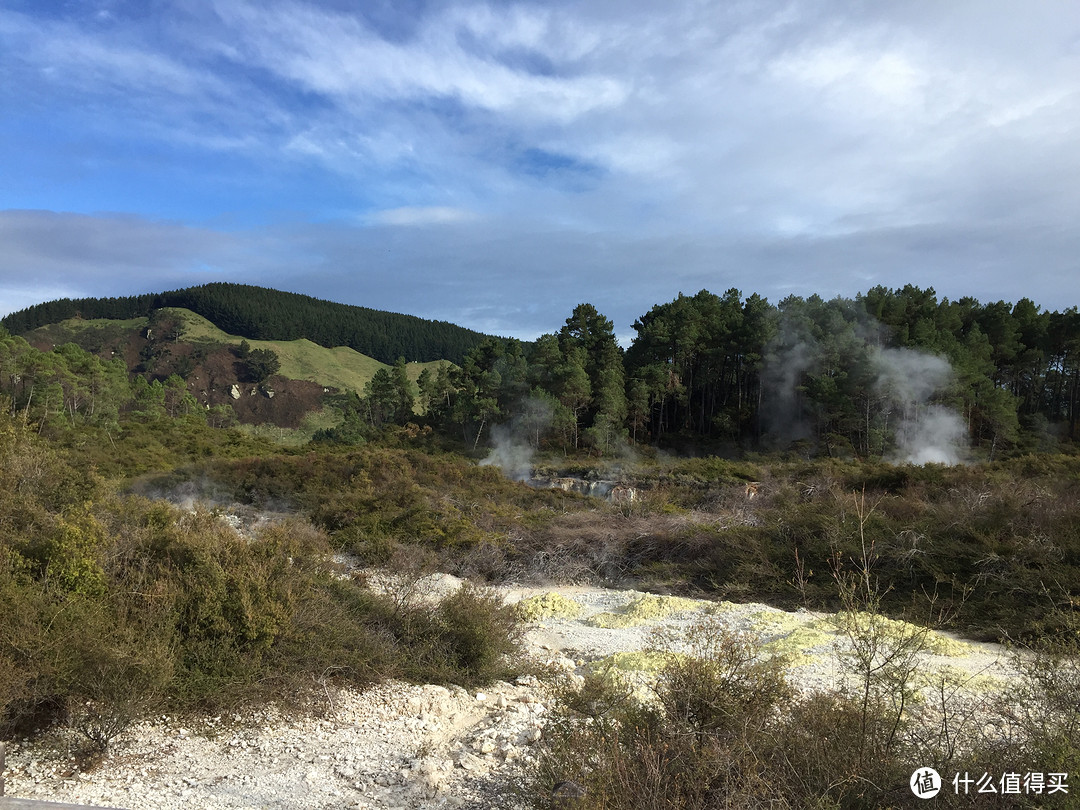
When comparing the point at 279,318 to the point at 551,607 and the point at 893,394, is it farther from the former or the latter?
the point at 551,607

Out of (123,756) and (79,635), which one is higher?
(79,635)

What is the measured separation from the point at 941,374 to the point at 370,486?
29.3 m

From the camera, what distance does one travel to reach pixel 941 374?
32.8m

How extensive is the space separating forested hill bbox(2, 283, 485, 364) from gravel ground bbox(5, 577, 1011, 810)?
102418 mm

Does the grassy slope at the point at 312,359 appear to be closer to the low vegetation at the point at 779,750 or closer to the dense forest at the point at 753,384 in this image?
the dense forest at the point at 753,384

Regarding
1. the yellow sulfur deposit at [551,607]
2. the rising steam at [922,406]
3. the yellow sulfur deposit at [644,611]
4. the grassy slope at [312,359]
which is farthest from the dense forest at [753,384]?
the grassy slope at [312,359]

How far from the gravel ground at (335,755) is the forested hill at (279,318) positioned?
102 meters

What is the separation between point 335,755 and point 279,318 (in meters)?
117

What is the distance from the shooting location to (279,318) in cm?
11250

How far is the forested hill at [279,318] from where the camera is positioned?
108312mm

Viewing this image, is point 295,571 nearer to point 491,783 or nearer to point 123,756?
point 123,756

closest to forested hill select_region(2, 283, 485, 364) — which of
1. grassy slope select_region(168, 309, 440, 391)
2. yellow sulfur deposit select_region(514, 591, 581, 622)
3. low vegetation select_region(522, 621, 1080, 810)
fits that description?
grassy slope select_region(168, 309, 440, 391)

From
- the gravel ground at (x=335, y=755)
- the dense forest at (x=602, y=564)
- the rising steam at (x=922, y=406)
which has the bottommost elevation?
the gravel ground at (x=335, y=755)

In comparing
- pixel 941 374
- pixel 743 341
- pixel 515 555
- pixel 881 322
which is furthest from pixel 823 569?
Result: pixel 881 322
